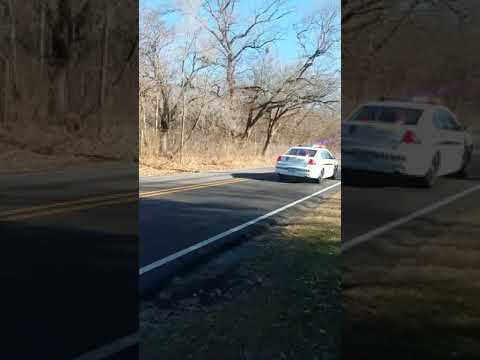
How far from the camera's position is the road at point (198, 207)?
110 inches

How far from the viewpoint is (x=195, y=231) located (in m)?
2.95

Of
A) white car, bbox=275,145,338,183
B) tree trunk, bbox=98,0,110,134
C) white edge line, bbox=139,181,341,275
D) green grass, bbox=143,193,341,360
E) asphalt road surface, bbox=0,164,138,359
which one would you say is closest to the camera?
asphalt road surface, bbox=0,164,138,359

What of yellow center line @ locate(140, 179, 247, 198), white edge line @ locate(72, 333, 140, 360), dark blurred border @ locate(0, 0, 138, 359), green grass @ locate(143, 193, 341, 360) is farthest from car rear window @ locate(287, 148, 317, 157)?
white edge line @ locate(72, 333, 140, 360)

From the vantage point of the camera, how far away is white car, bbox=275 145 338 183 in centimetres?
295

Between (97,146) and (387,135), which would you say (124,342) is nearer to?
(97,146)

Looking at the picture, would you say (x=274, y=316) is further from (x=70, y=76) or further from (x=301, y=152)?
(x=70, y=76)

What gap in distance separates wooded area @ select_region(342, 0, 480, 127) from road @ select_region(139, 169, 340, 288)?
1.28m

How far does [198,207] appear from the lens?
10.4 feet

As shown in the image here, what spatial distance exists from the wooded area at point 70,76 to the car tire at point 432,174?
150cm

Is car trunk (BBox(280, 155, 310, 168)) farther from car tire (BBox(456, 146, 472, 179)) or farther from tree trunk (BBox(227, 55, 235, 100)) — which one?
car tire (BBox(456, 146, 472, 179))

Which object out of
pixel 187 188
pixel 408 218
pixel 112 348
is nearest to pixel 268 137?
pixel 187 188

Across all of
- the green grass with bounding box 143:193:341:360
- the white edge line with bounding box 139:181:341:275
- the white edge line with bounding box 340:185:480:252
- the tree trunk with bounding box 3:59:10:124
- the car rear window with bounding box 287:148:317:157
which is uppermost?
the tree trunk with bounding box 3:59:10:124

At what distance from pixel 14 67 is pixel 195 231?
157 cm

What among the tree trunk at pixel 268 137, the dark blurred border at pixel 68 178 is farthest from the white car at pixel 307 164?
the dark blurred border at pixel 68 178
